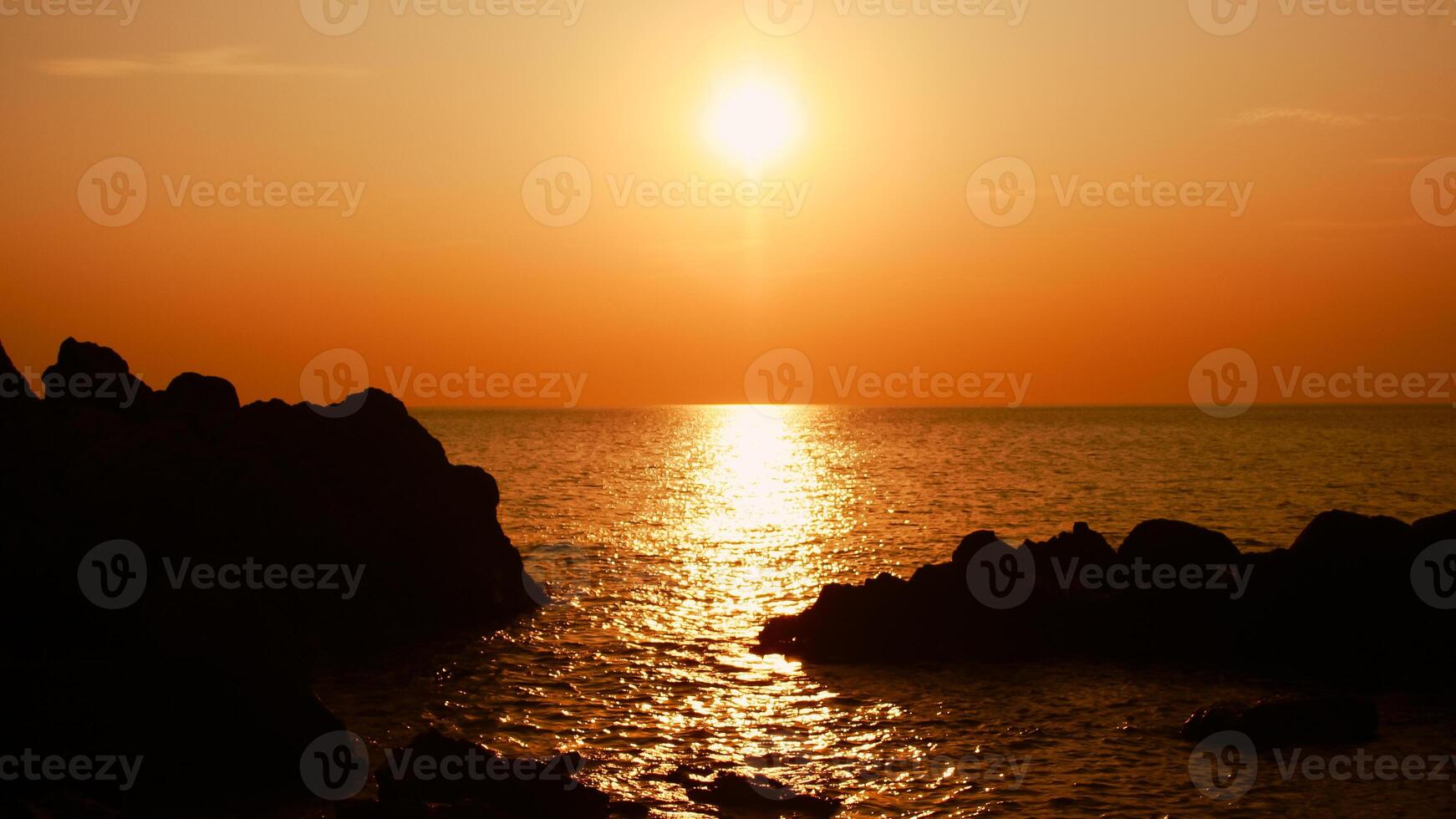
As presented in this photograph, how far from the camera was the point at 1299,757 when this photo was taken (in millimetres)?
20766

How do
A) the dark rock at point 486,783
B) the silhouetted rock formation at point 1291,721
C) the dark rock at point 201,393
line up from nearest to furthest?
the dark rock at point 486,783
the silhouetted rock formation at point 1291,721
the dark rock at point 201,393

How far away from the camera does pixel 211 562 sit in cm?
2925

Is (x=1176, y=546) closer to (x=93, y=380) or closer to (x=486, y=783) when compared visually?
(x=486, y=783)

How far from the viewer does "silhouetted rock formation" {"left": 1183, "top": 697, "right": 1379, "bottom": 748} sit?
21719 millimetres

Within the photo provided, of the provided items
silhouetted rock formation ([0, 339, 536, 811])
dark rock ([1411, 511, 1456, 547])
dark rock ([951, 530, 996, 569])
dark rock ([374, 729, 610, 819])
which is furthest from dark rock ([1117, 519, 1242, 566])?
dark rock ([374, 729, 610, 819])

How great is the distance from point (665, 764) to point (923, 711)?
6785 millimetres

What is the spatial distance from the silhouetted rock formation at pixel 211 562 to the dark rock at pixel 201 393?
0.08 meters

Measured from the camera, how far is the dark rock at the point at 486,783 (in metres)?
16.9

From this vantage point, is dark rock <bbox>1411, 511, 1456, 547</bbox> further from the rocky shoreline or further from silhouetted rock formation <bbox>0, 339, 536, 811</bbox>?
silhouetted rock formation <bbox>0, 339, 536, 811</bbox>

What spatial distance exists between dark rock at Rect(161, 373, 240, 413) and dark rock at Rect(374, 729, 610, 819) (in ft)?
75.0

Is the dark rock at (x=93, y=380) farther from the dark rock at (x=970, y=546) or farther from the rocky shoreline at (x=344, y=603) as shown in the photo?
the dark rock at (x=970, y=546)

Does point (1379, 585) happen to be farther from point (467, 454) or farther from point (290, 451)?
point (467, 454)

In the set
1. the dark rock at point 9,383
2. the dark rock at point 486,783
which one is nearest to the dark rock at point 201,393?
the dark rock at point 9,383

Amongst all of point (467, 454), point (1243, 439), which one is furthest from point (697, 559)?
point (1243, 439)
